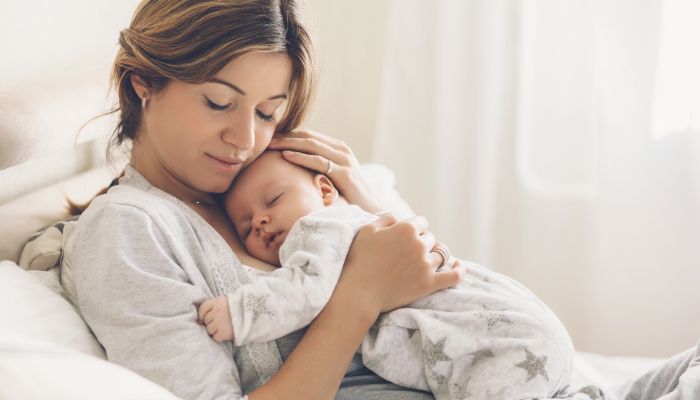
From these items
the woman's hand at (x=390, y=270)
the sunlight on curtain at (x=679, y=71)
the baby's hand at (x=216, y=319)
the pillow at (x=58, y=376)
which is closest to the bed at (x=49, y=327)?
the pillow at (x=58, y=376)

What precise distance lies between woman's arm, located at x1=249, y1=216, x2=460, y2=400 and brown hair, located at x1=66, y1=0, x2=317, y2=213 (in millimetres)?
341

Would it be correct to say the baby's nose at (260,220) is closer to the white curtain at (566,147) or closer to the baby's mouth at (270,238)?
the baby's mouth at (270,238)

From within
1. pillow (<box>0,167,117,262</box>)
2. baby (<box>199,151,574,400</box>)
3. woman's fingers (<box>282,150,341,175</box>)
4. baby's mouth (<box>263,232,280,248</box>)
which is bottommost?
baby (<box>199,151,574,400</box>)

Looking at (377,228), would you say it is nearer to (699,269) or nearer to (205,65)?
(205,65)

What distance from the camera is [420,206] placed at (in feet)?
9.48

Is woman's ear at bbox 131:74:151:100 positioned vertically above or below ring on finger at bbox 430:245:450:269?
above

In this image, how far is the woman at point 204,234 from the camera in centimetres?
115

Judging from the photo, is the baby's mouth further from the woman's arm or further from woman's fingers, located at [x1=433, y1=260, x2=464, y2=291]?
woman's fingers, located at [x1=433, y1=260, x2=464, y2=291]

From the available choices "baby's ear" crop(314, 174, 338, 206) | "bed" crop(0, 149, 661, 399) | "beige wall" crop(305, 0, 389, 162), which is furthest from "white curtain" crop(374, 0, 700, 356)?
"baby's ear" crop(314, 174, 338, 206)

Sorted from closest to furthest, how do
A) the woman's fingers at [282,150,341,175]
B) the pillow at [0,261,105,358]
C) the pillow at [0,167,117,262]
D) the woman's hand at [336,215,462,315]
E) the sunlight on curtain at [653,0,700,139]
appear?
1. the pillow at [0,261,105,358]
2. the woman's hand at [336,215,462,315]
3. the pillow at [0,167,117,262]
4. the woman's fingers at [282,150,341,175]
5. the sunlight on curtain at [653,0,700,139]

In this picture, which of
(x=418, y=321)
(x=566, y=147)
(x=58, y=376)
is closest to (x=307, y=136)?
(x=418, y=321)

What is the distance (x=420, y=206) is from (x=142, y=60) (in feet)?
5.54

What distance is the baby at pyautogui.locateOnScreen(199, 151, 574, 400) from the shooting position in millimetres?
1181

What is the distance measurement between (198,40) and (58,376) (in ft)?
2.06
